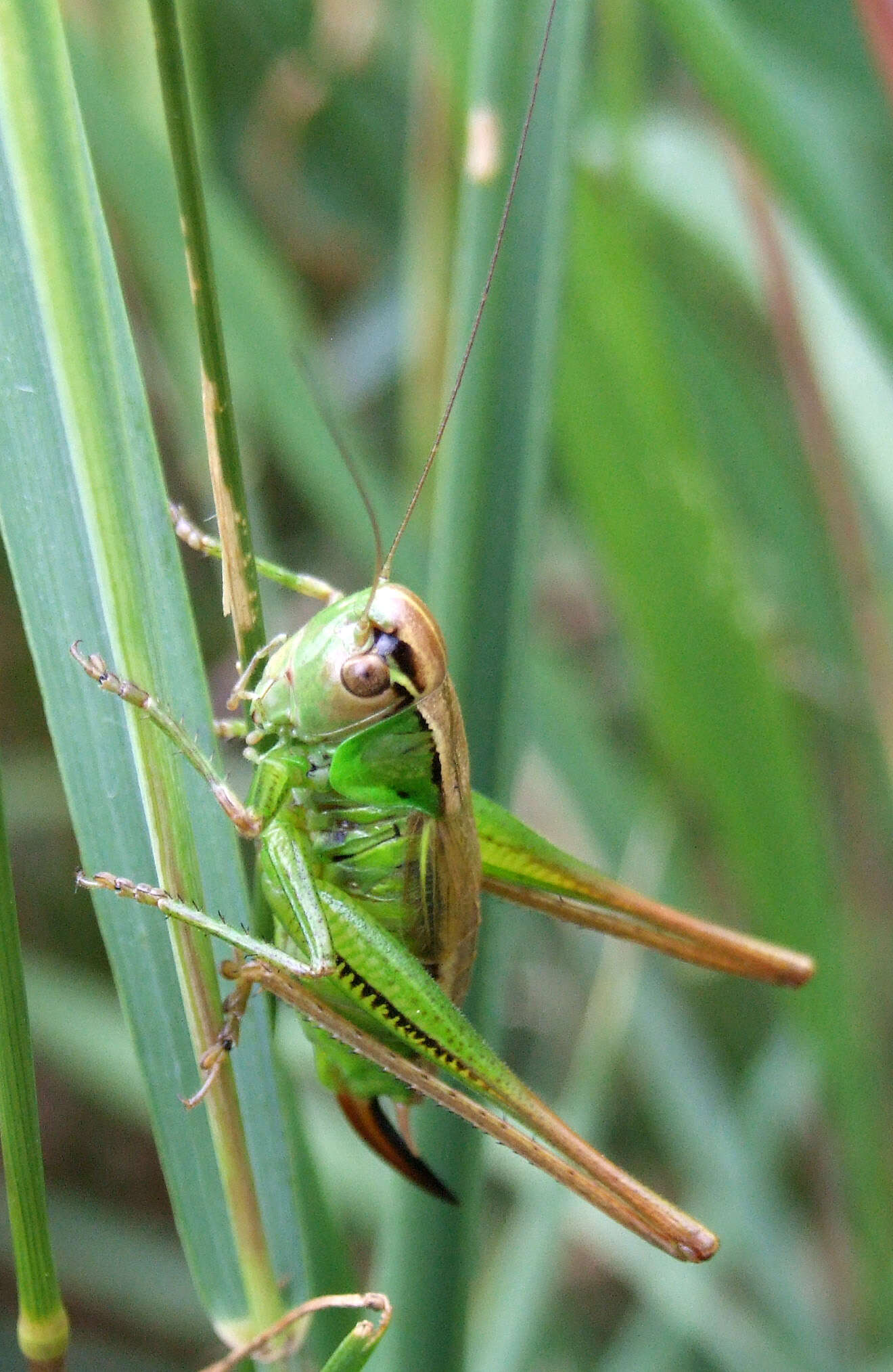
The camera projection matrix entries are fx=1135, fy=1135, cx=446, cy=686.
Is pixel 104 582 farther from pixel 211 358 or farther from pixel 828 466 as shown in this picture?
pixel 828 466

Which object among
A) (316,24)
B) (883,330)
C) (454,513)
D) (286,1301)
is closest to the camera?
(286,1301)

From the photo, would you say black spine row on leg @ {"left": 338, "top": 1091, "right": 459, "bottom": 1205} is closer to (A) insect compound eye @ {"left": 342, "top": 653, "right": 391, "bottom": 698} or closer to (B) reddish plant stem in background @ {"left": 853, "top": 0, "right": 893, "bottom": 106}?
(A) insect compound eye @ {"left": 342, "top": 653, "right": 391, "bottom": 698}

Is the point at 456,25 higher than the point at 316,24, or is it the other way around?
the point at 316,24

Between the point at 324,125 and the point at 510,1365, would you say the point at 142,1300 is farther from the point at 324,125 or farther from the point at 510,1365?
the point at 324,125

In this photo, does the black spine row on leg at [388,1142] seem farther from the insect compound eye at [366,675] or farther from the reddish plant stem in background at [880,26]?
the reddish plant stem in background at [880,26]

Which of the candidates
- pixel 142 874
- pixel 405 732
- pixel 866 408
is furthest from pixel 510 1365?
pixel 866 408

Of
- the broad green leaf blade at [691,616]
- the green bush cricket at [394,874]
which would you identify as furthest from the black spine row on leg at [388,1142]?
the broad green leaf blade at [691,616]

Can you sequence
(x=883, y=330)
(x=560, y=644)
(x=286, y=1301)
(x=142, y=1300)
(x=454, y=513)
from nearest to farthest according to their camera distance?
1. (x=286, y=1301)
2. (x=454, y=513)
3. (x=883, y=330)
4. (x=142, y=1300)
5. (x=560, y=644)

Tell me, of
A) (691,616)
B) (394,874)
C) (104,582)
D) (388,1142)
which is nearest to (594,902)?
(394,874)
